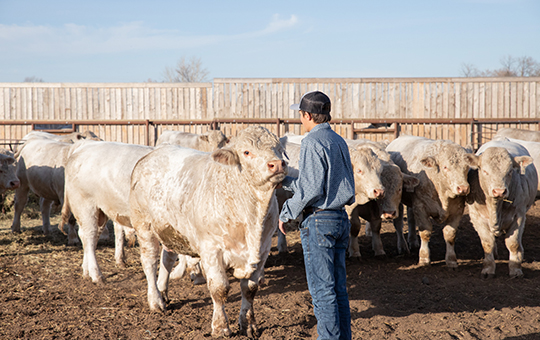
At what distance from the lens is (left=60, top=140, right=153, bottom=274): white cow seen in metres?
6.02

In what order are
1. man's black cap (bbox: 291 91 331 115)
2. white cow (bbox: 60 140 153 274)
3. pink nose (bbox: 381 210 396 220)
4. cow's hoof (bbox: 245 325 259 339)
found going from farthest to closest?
pink nose (bbox: 381 210 396 220)
white cow (bbox: 60 140 153 274)
cow's hoof (bbox: 245 325 259 339)
man's black cap (bbox: 291 91 331 115)

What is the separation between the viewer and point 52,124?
18.1 meters

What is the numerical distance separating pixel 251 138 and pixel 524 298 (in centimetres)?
419

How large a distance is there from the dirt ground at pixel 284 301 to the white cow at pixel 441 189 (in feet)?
1.75

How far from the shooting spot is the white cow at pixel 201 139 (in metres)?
10.6

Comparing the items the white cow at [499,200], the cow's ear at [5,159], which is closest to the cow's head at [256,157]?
the white cow at [499,200]

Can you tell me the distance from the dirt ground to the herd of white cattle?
0.31 meters

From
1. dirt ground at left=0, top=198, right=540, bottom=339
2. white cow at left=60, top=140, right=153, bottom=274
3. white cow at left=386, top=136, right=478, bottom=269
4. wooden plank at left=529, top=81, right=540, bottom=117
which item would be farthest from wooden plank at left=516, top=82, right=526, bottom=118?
white cow at left=60, top=140, right=153, bottom=274

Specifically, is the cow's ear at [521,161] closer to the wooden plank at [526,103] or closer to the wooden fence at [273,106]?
the wooden fence at [273,106]

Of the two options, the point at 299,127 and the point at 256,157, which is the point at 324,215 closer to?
the point at 256,157

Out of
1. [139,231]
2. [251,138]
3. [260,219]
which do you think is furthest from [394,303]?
[139,231]

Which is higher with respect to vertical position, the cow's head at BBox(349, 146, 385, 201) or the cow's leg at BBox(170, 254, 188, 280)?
the cow's head at BBox(349, 146, 385, 201)

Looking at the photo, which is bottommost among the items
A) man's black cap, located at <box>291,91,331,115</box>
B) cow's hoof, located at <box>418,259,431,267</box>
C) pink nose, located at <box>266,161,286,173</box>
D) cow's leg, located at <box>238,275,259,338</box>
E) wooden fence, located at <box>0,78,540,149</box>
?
cow's hoof, located at <box>418,259,431,267</box>

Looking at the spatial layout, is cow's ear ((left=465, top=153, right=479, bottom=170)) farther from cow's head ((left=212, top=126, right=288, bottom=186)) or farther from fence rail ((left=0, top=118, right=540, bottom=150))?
fence rail ((left=0, top=118, right=540, bottom=150))
